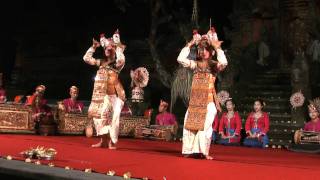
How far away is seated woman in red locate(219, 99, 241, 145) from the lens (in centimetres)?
1122

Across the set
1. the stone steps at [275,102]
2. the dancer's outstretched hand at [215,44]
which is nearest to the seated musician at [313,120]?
the stone steps at [275,102]

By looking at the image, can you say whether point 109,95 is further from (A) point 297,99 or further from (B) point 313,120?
(A) point 297,99

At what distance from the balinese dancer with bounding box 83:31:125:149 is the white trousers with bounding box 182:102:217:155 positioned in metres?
1.53

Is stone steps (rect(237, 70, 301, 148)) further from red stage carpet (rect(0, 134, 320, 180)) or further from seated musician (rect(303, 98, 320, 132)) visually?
red stage carpet (rect(0, 134, 320, 180))

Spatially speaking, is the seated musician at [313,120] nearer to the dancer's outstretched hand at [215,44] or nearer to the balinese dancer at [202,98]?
the balinese dancer at [202,98]

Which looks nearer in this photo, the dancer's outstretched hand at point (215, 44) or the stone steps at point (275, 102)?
the dancer's outstretched hand at point (215, 44)

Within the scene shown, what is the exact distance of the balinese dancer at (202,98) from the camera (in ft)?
25.6

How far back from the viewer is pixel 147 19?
19625 mm

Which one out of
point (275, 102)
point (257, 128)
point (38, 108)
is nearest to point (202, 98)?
point (257, 128)

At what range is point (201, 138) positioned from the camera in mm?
7758

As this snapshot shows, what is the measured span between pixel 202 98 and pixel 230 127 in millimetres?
3546

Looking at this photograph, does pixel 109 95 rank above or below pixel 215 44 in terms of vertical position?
below

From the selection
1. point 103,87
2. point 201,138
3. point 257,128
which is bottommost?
point 201,138

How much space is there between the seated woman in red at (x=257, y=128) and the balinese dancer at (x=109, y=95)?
3.15 metres
